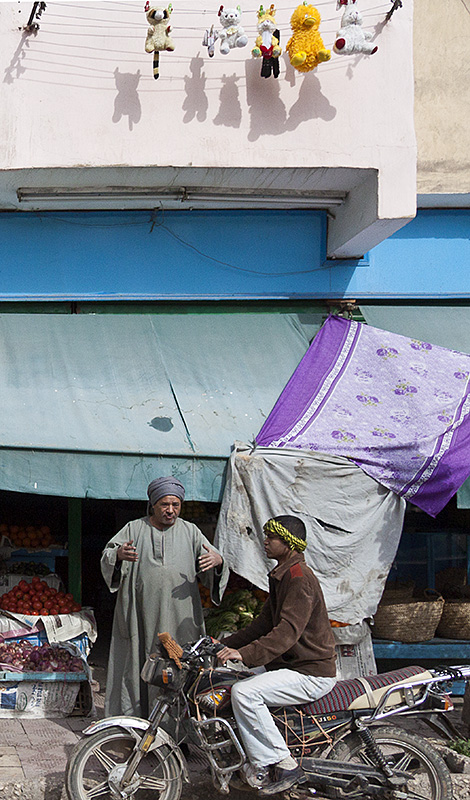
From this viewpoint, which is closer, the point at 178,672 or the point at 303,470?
the point at 178,672

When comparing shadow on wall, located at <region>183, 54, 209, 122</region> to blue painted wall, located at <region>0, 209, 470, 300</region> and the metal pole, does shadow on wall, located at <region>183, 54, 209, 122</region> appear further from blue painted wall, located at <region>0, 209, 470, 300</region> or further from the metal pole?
the metal pole

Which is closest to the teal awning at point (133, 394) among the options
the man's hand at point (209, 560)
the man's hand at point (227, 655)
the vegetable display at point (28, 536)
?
the man's hand at point (209, 560)

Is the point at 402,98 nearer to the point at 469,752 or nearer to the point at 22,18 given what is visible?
the point at 22,18

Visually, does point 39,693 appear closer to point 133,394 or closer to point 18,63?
Answer: point 133,394

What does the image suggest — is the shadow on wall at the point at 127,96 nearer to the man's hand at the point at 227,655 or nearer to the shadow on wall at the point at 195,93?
the shadow on wall at the point at 195,93

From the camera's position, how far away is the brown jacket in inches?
185

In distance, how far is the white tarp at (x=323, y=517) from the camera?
20.9ft

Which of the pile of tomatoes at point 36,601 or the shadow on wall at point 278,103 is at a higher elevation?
the shadow on wall at point 278,103

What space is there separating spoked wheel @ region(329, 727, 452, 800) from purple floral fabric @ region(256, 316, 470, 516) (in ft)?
6.86

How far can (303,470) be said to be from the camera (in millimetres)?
6438

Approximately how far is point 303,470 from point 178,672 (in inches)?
81.7

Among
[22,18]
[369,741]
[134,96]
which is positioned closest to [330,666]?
[369,741]

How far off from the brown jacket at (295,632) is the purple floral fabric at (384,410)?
174 centimetres

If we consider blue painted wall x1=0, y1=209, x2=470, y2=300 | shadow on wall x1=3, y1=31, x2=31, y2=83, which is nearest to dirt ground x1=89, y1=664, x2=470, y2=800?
blue painted wall x1=0, y1=209, x2=470, y2=300
